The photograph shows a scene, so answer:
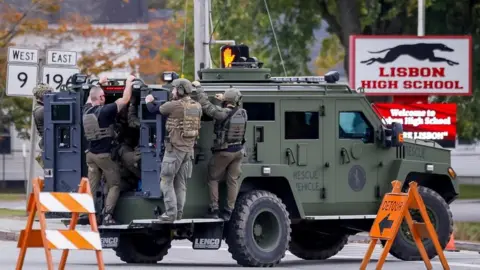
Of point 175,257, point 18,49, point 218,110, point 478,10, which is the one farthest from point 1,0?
point 218,110

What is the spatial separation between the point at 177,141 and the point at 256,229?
1.77m

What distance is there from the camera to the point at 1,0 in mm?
41938

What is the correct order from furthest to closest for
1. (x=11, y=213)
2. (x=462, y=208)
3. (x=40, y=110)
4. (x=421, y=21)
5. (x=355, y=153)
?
1. (x=462, y=208)
2. (x=421, y=21)
3. (x=11, y=213)
4. (x=355, y=153)
5. (x=40, y=110)

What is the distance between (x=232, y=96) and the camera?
54.3ft

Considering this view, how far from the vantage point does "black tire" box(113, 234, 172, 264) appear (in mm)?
17969

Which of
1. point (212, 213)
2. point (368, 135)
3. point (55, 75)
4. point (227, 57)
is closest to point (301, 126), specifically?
point (368, 135)

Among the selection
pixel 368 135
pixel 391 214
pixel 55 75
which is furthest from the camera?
pixel 55 75

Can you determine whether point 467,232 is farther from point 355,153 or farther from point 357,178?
point 355,153

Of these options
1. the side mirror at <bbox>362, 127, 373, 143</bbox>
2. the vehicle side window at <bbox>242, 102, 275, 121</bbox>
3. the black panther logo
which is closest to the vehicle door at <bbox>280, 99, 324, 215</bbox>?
the vehicle side window at <bbox>242, 102, 275, 121</bbox>

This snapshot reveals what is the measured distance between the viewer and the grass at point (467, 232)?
23172 mm

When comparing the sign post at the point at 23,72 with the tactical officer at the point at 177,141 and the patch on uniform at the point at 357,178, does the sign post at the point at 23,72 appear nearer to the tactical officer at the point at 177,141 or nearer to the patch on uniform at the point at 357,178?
the patch on uniform at the point at 357,178

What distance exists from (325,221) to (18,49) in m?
8.98

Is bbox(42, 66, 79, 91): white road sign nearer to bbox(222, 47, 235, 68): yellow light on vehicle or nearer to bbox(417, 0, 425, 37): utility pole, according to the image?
bbox(222, 47, 235, 68): yellow light on vehicle

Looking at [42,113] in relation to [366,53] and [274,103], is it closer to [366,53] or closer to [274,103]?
[274,103]
